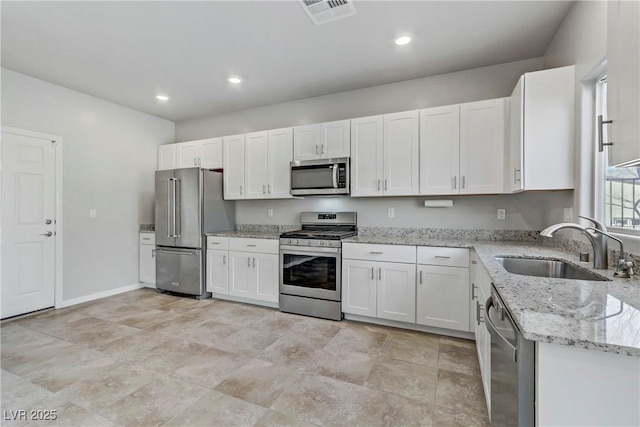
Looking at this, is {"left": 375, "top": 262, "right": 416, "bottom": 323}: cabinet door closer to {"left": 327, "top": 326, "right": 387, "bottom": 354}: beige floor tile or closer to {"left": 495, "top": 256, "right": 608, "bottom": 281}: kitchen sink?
{"left": 327, "top": 326, "right": 387, "bottom": 354}: beige floor tile

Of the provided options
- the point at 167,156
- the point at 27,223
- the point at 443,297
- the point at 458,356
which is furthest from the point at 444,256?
the point at 27,223

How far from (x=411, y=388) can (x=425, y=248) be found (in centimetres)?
124

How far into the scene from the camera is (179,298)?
4027 millimetres

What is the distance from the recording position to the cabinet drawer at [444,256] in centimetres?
266

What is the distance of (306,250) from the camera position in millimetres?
3318

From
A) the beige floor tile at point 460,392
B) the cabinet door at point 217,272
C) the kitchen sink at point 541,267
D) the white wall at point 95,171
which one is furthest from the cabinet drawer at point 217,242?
the kitchen sink at point 541,267

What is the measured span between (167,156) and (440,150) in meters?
4.02

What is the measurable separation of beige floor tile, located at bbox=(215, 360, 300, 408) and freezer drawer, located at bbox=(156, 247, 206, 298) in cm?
199

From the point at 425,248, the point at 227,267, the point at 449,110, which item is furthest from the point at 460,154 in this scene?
the point at 227,267

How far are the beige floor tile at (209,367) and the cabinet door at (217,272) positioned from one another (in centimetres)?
140

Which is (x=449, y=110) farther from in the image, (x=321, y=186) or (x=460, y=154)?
(x=321, y=186)

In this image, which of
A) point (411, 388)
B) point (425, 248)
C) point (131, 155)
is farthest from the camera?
point (131, 155)

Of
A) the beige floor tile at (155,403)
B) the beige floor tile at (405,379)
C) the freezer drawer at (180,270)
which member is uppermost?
the freezer drawer at (180,270)

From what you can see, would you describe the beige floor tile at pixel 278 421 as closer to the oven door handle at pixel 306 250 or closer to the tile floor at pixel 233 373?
the tile floor at pixel 233 373
